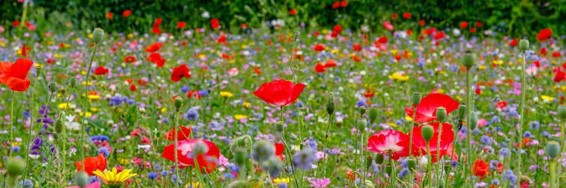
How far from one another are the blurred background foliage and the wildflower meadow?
1.3 inches

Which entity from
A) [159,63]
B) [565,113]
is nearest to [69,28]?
[159,63]

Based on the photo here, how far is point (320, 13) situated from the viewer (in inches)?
324

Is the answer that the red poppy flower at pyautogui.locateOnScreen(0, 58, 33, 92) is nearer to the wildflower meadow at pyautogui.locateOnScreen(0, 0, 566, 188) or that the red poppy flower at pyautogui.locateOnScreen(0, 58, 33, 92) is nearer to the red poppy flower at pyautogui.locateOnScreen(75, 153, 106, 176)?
the wildflower meadow at pyautogui.locateOnScreen(0, 0, 566, 188)

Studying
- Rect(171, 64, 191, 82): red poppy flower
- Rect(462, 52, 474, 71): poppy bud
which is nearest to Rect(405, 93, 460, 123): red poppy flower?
Rect(462, 52, 474, 71): poppy bud

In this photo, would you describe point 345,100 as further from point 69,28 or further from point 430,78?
point 69,28

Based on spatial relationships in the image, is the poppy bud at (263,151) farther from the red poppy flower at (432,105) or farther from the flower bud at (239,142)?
the red poppy flower at (432,105)

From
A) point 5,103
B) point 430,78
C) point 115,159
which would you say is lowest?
point 115,159

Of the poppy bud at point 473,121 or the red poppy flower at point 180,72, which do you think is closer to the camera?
the poppy bud at point 473,121

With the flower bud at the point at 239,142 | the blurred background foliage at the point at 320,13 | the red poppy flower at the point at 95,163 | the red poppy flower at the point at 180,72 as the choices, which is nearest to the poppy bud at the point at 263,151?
the flower bud at the point at 239,142

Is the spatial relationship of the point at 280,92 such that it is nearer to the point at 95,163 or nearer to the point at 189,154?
the point at 189,154

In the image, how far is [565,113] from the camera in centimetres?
116

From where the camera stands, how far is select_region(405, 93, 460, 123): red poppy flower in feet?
4.53

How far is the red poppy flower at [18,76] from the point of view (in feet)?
4.97

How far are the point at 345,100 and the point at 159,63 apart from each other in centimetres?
112
